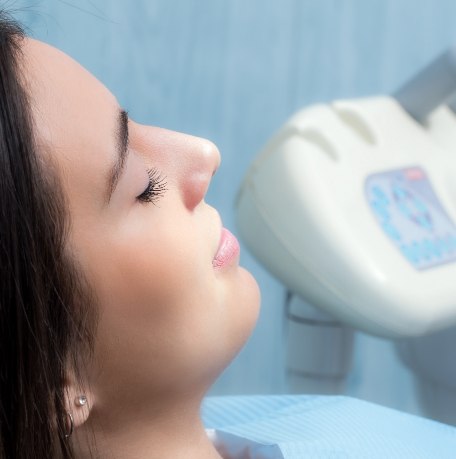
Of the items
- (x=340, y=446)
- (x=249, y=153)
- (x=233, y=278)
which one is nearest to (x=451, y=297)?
(x=340, y=446)

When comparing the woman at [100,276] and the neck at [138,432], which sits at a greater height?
the woman at [100,276]

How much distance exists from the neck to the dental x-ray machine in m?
0.29

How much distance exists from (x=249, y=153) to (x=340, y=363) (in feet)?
1.62

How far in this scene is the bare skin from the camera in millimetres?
579

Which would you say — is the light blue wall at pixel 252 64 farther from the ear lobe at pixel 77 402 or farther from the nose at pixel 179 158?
the ear lobe at pixel 77 402

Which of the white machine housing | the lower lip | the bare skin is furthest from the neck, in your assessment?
the white machine housing

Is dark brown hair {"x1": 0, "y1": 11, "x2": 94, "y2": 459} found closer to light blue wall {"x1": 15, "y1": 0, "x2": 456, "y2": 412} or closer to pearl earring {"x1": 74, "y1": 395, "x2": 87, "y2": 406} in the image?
pearl earring {"x1": 74, "y1": 395, "x2": 87, "y2": 406}

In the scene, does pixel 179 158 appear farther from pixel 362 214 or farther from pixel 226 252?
pixel 362 214

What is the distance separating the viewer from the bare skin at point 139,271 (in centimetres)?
58

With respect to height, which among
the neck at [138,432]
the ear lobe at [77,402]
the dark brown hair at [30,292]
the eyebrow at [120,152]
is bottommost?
the neck at [138,432]

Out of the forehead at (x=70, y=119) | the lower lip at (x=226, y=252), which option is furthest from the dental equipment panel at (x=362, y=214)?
the forehead at (x=70, y=119)

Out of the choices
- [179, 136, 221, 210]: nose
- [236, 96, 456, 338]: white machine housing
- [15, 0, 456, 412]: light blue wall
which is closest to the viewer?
[179, 136, 221, 210]: nose

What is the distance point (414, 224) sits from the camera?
960mm

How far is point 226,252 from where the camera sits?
66 centimetres
